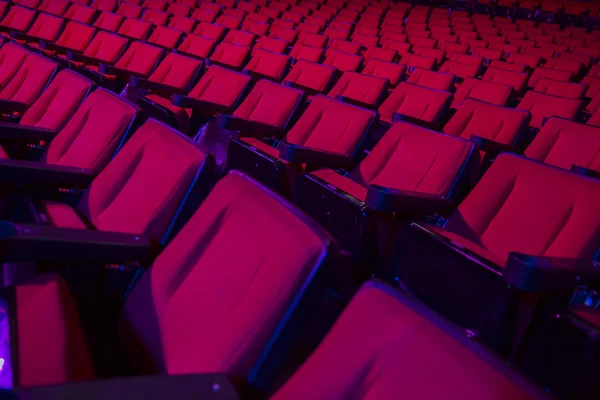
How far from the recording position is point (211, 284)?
42cm

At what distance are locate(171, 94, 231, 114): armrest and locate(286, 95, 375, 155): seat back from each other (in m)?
0.31

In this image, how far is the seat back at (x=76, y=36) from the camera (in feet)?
→ 7.35

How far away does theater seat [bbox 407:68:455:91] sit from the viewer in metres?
1.98

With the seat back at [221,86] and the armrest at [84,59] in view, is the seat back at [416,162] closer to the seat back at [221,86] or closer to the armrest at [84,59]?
the seat back at [221,86]

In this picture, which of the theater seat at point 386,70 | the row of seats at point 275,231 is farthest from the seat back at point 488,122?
the theater seat at point 386,70

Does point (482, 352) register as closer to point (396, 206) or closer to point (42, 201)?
point (396, 206)

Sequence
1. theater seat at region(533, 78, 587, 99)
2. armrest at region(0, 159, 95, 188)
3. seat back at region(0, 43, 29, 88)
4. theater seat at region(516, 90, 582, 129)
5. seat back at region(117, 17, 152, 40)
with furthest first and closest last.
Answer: seat back at region(117, 17, 152, 40)
theater seat at region(533, 78, 587, 99)
theater seat at region(516, 90, 582, 129)
seat back at region(0, 43, 29, 88)
armrest at region(0, 159, 95, 188)

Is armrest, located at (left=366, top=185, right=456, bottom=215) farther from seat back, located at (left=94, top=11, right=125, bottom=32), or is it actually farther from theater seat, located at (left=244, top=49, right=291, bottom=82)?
seat back, located at (left=94, top=11, right=125, bottom=32)

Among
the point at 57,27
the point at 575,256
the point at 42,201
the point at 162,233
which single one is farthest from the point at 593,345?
the point at 57,27

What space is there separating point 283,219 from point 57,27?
8.03 feet

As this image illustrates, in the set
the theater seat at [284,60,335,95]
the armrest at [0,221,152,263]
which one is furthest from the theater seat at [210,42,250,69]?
the armrest at [0,221,152,263]

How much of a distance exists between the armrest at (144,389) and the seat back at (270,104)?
39.4 inches

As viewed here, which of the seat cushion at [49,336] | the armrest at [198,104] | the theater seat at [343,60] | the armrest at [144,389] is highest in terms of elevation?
the theater seat at [343,60]

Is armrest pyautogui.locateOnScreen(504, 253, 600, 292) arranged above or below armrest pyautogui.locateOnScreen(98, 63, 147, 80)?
above
